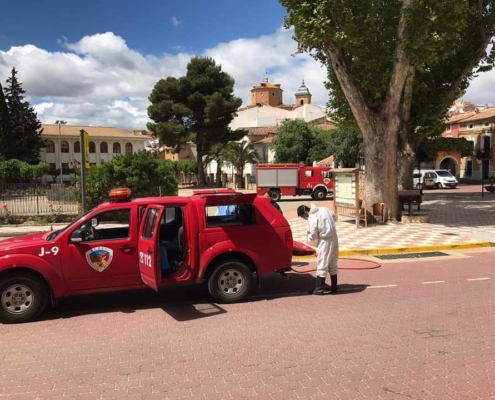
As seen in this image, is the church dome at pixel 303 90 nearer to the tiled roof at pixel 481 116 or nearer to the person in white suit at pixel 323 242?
the tiled roof at pixel 481 116

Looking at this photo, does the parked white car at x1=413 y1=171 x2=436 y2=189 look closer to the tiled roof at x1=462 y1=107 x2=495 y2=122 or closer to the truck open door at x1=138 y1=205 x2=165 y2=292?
the tiled roof at x1=462 y1=107 x2=495 y2=122

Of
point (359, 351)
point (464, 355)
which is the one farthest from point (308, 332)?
point (464, 355)

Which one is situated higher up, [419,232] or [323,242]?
[323,242]

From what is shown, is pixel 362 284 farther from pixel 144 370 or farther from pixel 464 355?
pixel 144 370

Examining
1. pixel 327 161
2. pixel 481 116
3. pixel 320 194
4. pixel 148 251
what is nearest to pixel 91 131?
pixel 327 161

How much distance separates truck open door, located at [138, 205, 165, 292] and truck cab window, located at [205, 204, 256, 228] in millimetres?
852

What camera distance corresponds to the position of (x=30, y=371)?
4.50 meters

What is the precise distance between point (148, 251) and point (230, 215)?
5.41ft

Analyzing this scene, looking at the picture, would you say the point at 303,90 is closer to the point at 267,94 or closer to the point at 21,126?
the point at 267,94

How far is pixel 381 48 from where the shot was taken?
49.6 feet

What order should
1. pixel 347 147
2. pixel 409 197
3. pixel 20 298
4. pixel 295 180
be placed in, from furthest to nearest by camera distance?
pixel 347 147 → pixel 295 180 → pixel 409 197 → pixel 20 298

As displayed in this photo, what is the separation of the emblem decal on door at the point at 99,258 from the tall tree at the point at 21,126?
5254 cm

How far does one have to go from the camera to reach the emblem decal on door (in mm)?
6281

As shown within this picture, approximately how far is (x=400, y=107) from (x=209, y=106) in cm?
3604
